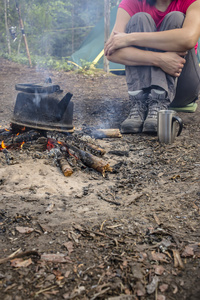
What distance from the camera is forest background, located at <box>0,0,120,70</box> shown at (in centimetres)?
1534

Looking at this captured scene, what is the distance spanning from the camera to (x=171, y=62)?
3258 millimetres

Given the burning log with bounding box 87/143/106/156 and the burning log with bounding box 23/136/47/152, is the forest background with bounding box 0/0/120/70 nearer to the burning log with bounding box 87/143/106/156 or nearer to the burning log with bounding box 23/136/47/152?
the burning log with bounding box 23/136/47/152

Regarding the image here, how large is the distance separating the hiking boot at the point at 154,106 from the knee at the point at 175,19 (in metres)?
0.81

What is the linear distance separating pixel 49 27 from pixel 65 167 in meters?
16.9

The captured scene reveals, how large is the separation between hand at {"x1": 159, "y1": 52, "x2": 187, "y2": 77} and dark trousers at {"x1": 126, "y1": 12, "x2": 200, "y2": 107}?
2.7 inches

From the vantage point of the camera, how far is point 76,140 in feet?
9.29

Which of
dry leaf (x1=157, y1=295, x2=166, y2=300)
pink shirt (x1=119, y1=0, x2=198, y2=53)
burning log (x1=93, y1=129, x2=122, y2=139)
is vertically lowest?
burning log (x1=93, y1=129, x2=122, y2=139)

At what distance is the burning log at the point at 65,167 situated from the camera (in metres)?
2.32

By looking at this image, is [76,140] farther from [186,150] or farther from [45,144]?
[186,150]

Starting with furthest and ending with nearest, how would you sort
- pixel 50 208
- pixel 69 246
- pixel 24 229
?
pixel 50 208, pixel 24 229, pixel 69 246

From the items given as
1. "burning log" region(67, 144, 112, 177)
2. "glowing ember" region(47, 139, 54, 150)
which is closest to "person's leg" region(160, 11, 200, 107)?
"burning log" region(67, 144, 112, 177)

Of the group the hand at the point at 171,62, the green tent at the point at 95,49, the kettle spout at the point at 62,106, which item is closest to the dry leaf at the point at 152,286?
the kettle spout at the point at 62,106

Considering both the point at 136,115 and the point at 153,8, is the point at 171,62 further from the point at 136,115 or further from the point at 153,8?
the point at 153,8

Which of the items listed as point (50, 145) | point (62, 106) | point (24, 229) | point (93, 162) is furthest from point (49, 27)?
point (24, 229)
